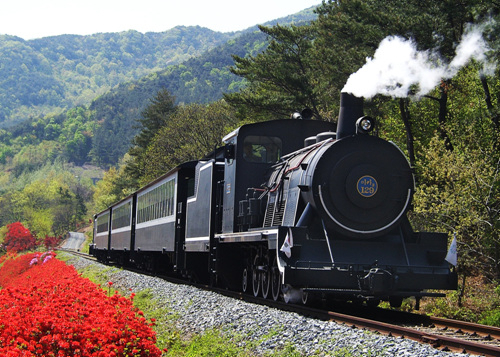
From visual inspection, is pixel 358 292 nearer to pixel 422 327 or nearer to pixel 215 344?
pixel 422 327

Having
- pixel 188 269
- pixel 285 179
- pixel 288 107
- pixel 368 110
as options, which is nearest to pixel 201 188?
pixel 188 269

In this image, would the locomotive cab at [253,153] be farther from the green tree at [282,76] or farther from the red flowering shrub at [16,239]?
the red flowering shrub at [16,239]

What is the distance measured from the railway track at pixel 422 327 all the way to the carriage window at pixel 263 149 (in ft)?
9.85

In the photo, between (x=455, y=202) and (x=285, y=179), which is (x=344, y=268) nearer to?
(x=285, y=179)

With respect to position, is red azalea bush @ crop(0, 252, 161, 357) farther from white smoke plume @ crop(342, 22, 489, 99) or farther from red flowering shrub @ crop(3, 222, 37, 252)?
red flowering shrub @ crop(3, 222, 37, 252)

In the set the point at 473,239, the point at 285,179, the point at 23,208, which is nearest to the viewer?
the point at 285,179

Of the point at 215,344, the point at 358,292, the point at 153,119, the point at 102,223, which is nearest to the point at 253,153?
the point at 358,292

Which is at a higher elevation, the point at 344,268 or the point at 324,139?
the point at 324,139

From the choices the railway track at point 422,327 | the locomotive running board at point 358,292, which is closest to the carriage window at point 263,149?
the railway track at point 422,327

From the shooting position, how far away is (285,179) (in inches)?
462

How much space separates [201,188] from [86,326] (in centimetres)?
941

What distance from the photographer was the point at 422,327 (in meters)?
9.55

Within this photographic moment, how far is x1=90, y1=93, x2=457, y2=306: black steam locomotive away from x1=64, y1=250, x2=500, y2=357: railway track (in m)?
0.37


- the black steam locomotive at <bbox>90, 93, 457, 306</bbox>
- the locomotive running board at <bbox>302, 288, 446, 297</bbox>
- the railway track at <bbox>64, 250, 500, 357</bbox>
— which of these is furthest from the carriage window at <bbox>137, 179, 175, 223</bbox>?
the locomotive running board at <bbox>302, 288, 446, 297</bbox>
